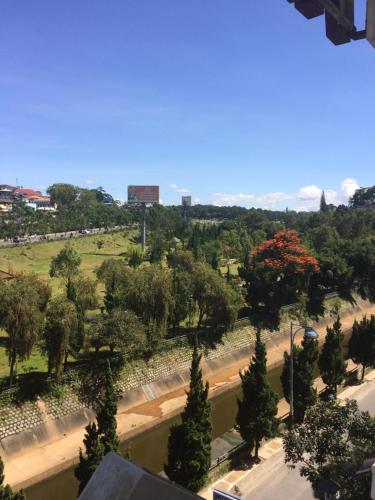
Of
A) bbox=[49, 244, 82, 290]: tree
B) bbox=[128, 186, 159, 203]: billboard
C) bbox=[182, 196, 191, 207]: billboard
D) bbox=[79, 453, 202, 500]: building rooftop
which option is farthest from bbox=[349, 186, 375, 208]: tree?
bbox=[79, 453, 202, 500]: building rooftop

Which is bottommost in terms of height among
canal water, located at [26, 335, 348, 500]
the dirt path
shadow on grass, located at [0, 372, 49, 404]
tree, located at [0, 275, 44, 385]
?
canal water, located at [26, 335, 348, 500]

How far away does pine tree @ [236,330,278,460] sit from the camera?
23.2 meters

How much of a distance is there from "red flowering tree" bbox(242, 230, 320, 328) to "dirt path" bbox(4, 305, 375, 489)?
8.38 meters

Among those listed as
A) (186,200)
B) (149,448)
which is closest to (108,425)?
(149,448)

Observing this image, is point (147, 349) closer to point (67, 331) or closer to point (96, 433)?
point (67, 331)

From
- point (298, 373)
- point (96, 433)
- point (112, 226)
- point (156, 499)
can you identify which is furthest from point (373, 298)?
point (112, 226)

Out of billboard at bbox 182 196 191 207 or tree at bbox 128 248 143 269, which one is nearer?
tree at bbox 128 248 143 269

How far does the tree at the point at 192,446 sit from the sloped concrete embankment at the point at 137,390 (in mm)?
10203

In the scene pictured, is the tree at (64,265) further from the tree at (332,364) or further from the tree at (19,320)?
the tree at (332,364)

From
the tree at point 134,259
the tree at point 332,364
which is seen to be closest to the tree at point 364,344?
the tree at point 332,364

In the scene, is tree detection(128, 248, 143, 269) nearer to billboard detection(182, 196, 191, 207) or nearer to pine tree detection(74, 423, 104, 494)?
pine tree detection(74, 423, 104, 494)

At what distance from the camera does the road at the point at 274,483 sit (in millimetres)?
20344

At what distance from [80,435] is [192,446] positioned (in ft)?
36.6

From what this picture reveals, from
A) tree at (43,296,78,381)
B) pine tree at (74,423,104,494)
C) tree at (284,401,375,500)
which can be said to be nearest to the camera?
tree at (284,401,375,500)
